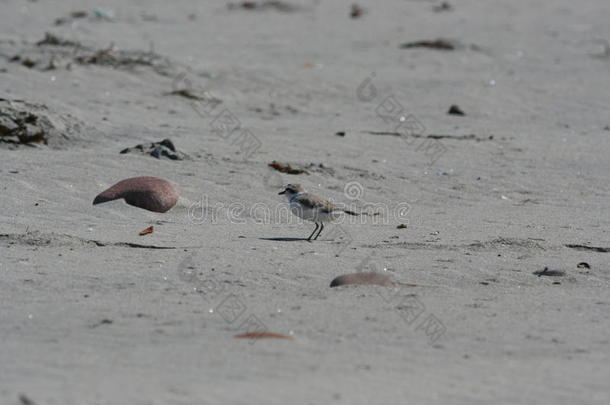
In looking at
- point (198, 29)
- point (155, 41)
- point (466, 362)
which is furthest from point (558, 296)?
point (198, 29)

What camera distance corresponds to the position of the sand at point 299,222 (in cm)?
493

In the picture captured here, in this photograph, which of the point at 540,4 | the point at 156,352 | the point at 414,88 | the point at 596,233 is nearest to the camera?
the point at 156,352

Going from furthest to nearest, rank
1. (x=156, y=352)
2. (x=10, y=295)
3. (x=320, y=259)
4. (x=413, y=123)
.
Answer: (x=413, y=123) < (x=320, y=259) < (x=10, y=295) < (x=156, y=352)

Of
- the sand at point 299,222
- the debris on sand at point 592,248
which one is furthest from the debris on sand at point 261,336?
the debris on sand at point 592,248

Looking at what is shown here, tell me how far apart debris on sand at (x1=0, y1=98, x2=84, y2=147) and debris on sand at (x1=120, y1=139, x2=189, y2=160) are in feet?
2.84

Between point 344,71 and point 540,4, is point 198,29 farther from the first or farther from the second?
point 540,4

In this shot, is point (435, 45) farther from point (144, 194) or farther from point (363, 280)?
point (363, 280)

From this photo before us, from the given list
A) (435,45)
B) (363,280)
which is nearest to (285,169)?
(363,280)

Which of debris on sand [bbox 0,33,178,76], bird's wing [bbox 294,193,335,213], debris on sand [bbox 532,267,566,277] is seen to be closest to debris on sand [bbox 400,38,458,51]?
debris on sand [bbox 0,33,178,76]

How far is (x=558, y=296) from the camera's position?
632cm

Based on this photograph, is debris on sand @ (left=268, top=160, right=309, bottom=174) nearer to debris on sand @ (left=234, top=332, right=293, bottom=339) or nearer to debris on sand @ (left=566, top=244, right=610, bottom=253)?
debris on sand @ (left=566, top=244, right=610, bottom=253)

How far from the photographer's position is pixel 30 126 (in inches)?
391

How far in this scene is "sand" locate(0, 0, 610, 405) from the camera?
16.2 ft

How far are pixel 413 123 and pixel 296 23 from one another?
21.1 ft
